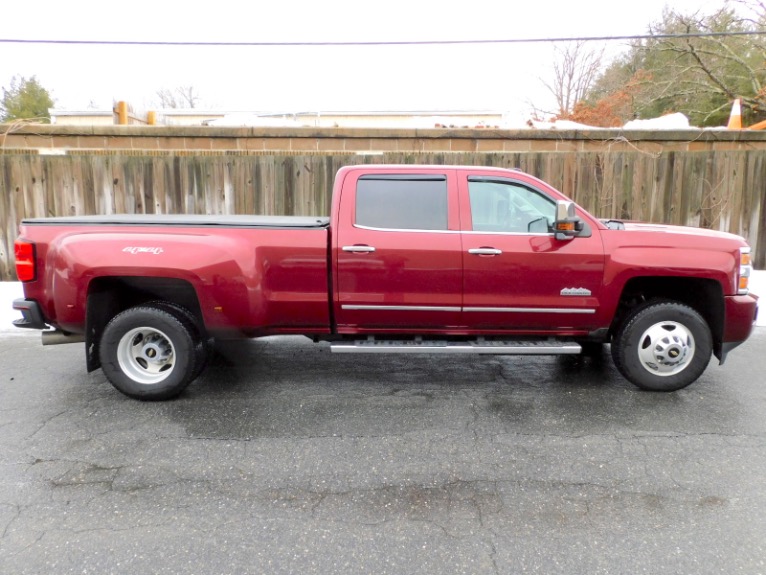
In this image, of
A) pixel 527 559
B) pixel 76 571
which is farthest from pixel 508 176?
pixel 76 571

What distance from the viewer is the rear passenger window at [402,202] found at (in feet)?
15.0

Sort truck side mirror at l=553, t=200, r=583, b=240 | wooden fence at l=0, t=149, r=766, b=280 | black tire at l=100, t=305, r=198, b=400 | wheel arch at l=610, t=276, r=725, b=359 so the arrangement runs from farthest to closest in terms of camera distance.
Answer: wooden fence at l=0, t=149, r=766, b=280
wheel arch at l=610, t=276, r=725, b=359
black tire at l=100, t=305, r=198, b=400
truck side mirror at l=553, t=200, r=583, b=240

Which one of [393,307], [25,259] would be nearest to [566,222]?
[393,307]

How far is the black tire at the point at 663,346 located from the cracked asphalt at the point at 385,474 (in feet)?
0.58

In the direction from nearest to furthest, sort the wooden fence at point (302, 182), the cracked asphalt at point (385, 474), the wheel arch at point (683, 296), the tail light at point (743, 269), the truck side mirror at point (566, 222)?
1. the cracked asphalt at point (385, 474)
2. the truck side mirror at point (566, 222)
3. the tail light at point (743, 269)
4. the wheel arch at point (683, 296)
5. the wooden fence at point (302, 182)

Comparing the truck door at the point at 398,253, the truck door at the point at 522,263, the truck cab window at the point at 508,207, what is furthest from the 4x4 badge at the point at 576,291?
the truck door at the point at 398,253

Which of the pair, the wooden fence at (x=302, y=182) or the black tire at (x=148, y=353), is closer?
the black tire at (x=148, y=353)

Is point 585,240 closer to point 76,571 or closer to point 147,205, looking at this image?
point 76,571

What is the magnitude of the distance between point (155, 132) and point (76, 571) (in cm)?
811

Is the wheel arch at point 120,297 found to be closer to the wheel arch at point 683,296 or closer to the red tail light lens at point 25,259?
the red tail light lens at point 25,259

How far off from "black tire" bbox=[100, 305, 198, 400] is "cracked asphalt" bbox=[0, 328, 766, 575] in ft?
0.60

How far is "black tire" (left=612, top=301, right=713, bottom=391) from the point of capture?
14.8 feet

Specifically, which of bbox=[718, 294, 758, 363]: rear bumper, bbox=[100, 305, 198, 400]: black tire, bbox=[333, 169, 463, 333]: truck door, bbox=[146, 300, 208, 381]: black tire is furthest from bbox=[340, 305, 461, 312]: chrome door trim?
bbox=[718, 294, 758, 363]: rear bumper

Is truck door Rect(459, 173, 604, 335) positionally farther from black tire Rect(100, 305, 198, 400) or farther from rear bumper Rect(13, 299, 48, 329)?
rear bumper Rect(13, 299, 48, 329)
